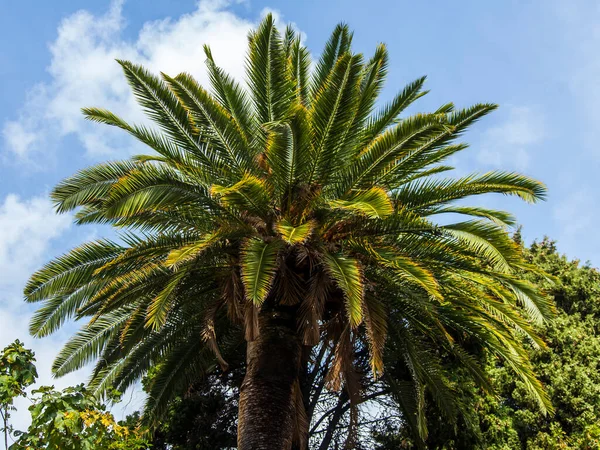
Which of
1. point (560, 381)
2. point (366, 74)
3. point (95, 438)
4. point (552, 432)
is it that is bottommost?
point (95, 438)

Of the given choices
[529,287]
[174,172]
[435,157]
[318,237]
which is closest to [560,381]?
[529,287]

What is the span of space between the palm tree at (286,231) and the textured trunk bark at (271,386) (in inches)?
0.8

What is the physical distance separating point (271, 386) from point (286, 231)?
8.83 feet

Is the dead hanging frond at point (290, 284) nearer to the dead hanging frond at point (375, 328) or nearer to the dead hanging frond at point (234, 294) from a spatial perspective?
the dead hanging frond at point (234, 294)

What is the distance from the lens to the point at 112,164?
10305 millimetres

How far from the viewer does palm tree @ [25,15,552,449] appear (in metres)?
9.42

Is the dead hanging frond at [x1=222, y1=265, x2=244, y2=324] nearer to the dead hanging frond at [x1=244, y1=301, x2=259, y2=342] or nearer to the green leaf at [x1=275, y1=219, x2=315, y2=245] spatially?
the dead hanging frond at [x1=244, y1=301, x2=259, y2=342]

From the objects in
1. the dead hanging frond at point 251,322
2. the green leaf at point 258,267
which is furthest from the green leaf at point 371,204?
the dead hanging frond at point 251,322

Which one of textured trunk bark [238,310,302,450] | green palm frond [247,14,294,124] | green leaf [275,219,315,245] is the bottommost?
textured trunk bark [238,310,302,450]

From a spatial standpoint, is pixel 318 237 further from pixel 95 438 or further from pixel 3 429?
pixel 3 429

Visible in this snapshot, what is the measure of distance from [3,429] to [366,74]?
7749mm

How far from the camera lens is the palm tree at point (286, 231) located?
371 inches

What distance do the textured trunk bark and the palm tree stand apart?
2 centimetres

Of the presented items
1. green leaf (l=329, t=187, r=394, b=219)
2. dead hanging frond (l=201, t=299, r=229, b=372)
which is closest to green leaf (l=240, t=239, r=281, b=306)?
green leaf (l=329, t=187, r=394, b=219)
